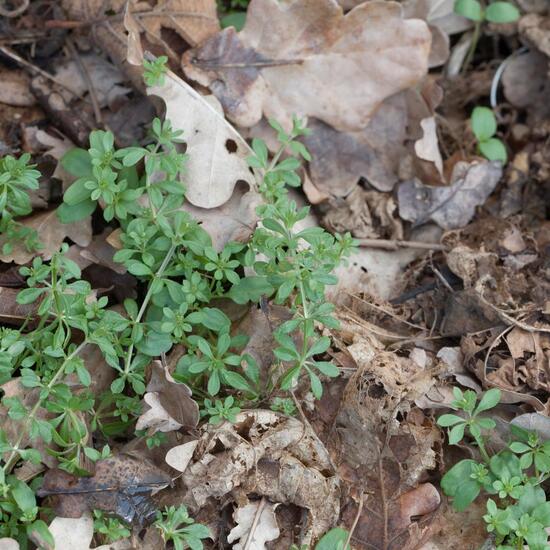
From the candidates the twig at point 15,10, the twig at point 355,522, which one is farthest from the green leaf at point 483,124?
the twig at point 15,10

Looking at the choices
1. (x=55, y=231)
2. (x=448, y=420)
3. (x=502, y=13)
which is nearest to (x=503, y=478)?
(x=448, y=420)

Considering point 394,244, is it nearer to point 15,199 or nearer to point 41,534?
point 15,199

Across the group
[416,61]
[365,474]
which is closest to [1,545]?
[365,474]

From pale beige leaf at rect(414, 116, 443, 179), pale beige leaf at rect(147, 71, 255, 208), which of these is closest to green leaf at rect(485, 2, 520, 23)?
pale beige leaf at rect(414, 116, 443, 179)

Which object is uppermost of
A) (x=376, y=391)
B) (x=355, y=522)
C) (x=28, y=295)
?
(x=28, y=295)

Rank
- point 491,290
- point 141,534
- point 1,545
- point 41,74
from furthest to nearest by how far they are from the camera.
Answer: point 41,74
point 491,290
point 141,534
point 1,545

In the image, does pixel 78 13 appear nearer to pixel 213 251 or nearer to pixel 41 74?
pixel 41 74

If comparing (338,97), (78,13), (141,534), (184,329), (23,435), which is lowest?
(141,534)

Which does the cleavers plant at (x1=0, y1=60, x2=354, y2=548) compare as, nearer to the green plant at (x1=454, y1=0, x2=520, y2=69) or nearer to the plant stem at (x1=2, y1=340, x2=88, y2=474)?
the plant stem at (x1=2, y1=340, x2=88, y2=474)
